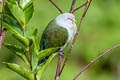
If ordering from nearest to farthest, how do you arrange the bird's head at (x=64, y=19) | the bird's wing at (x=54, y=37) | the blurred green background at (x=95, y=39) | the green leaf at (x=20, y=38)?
1. the green leaf at (x=20, y=38)
2. the bird's wing at (x=54, y=37)
3. the bird's head at (x=64, y=19)
4. the blurred green background at (x=95, y=39)

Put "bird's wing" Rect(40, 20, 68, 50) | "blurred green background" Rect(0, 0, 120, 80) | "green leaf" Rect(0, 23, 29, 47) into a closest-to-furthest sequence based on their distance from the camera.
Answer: "green leaf" Rect(0, 23, 29, 47) → "bird's wing" Rect(40, 20, 68, 50) → "blurred green background" Rect(0, 0, 120, 80)

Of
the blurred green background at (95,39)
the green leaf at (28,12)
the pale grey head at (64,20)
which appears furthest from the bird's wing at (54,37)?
the blurred green background at (95,39)

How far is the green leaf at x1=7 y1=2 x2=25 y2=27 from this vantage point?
1277 mm

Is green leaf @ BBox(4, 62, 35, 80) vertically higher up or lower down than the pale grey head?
higher up

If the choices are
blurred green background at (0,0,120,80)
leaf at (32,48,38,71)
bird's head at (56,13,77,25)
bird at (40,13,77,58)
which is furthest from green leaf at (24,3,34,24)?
blurred green background at (0,0,120,80)

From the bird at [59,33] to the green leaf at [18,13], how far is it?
569 mm

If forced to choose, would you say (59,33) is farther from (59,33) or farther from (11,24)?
(11,24)

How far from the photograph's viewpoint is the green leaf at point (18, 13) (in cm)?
128

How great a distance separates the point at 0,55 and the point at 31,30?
2548 mm

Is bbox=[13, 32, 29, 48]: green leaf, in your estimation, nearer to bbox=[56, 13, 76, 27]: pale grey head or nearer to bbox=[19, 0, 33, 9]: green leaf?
bbox=[19, 0, 33, 9]: green leaf

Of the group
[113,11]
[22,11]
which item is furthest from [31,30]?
[113,11]

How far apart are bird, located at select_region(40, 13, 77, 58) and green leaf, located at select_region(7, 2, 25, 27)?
0.57 meters

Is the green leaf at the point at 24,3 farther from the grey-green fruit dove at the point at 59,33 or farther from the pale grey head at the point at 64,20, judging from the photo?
the pale grey head at the point at 64,20

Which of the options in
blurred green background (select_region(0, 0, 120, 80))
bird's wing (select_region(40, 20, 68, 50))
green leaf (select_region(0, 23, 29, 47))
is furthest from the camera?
blurred green background (select_region(0, 0, 120, 80))
